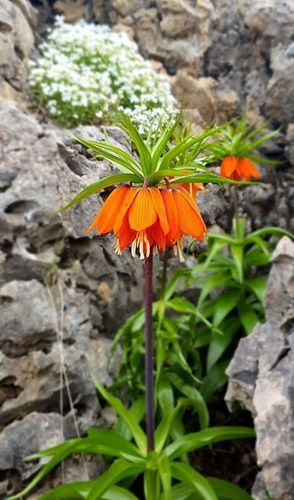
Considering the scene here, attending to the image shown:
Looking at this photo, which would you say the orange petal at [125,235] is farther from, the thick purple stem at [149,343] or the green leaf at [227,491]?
the green leaf at [227,491]

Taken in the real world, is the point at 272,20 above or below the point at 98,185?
above

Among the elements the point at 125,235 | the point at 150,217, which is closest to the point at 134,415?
the point at 125,235

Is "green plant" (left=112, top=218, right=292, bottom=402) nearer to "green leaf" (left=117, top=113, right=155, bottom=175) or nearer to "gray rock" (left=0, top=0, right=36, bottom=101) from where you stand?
"green leaf" (left=117, top=113, right=155, bottom=175)

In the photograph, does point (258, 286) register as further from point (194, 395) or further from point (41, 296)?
point (41, 296)

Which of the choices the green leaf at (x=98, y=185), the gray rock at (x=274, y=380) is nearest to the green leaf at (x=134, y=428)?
the gray rock at (x=274, y=380)

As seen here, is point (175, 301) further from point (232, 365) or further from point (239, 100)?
point (239, 100)

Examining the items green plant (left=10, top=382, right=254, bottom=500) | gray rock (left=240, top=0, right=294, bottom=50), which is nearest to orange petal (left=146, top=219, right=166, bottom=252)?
Result: green plant (left=10, top=382, right=254, bottom=500)
